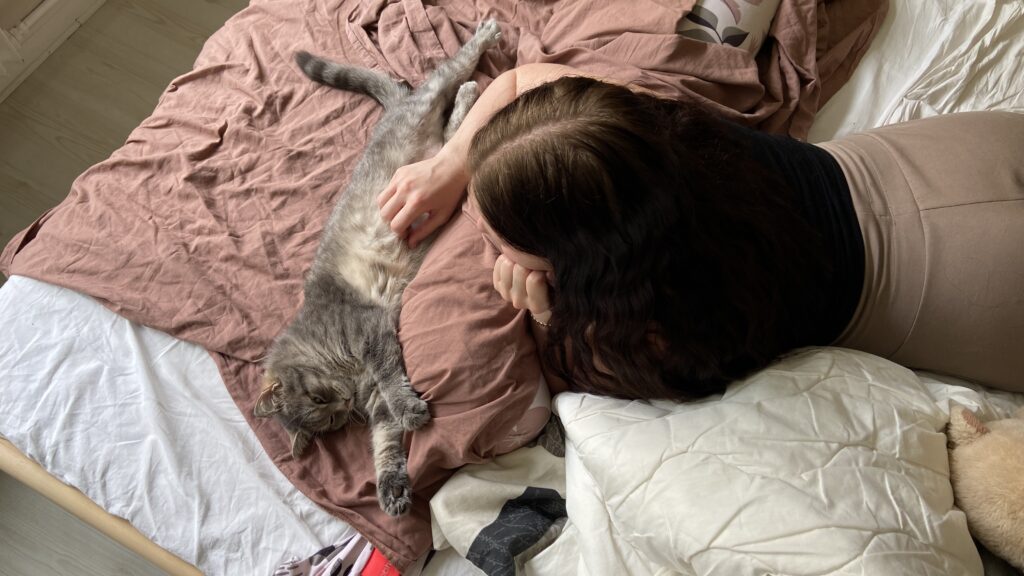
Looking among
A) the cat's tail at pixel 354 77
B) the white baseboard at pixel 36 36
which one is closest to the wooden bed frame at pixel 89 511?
the cat's tail at pixel 354 77

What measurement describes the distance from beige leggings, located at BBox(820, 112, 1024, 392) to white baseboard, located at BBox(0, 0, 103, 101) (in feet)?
8.60

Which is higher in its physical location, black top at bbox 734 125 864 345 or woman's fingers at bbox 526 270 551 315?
black top at bbox 734 125 864 345

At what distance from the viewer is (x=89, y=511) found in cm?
116

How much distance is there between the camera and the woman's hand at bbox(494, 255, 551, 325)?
872mm

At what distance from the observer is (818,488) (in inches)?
28.8

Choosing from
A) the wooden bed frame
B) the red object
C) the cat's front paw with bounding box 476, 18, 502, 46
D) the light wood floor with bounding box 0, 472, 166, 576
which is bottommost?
the light wood floor with bounding box 0, 472, 166, 576

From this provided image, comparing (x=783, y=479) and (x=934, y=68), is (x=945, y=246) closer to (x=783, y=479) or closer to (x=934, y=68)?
(x=783, y=479)

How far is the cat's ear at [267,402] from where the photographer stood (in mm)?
1185

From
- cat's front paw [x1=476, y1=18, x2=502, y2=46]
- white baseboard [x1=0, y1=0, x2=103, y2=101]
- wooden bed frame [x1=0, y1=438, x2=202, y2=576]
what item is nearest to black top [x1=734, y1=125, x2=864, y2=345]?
cat's front paw [x1=476, y1=18, x2=502, y2=46]

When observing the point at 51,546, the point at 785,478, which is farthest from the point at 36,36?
the point at 785,478

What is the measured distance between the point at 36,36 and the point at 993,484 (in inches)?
116

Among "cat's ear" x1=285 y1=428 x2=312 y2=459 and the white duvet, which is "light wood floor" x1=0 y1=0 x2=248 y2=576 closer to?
"cat's ear" x1=285 y1=428 x2=312 y2=459

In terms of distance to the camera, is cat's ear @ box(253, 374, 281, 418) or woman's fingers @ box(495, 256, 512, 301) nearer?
woman's fingers @ box(495, 256, 512, 301)

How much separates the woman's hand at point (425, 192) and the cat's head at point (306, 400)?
1.17 feet
